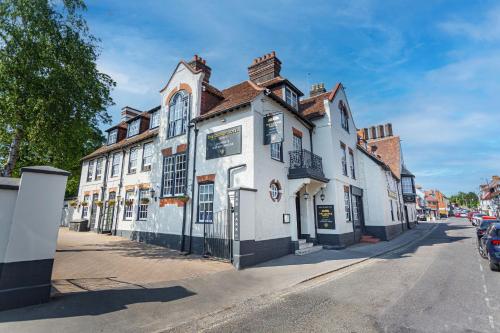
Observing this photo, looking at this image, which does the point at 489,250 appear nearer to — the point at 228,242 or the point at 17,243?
the point at 228,242

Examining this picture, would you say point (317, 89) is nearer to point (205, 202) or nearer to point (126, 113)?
point (205, 202)

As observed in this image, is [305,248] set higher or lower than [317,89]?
lower

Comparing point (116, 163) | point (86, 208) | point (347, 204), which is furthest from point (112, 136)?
point (347, 204)

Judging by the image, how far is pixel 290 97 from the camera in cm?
1623

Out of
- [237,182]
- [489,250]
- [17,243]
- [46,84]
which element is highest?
[46,84]

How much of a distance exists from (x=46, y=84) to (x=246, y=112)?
33.3ft

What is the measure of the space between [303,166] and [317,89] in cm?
988

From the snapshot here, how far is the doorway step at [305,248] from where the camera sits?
41.0 ft

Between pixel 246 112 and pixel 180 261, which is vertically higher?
pixel 246 112

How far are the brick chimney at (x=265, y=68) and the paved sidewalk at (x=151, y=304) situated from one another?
13.4 metres

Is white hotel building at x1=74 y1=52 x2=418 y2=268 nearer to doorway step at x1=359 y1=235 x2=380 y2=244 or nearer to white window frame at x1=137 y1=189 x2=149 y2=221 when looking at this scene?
white window frame at x1=137 y1=189 x2=149 y2=221

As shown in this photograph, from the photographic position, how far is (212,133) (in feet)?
43.3

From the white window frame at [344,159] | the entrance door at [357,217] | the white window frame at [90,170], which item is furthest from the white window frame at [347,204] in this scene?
the white window frame at [90,170]

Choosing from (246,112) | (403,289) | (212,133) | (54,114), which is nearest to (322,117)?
(246,112)
